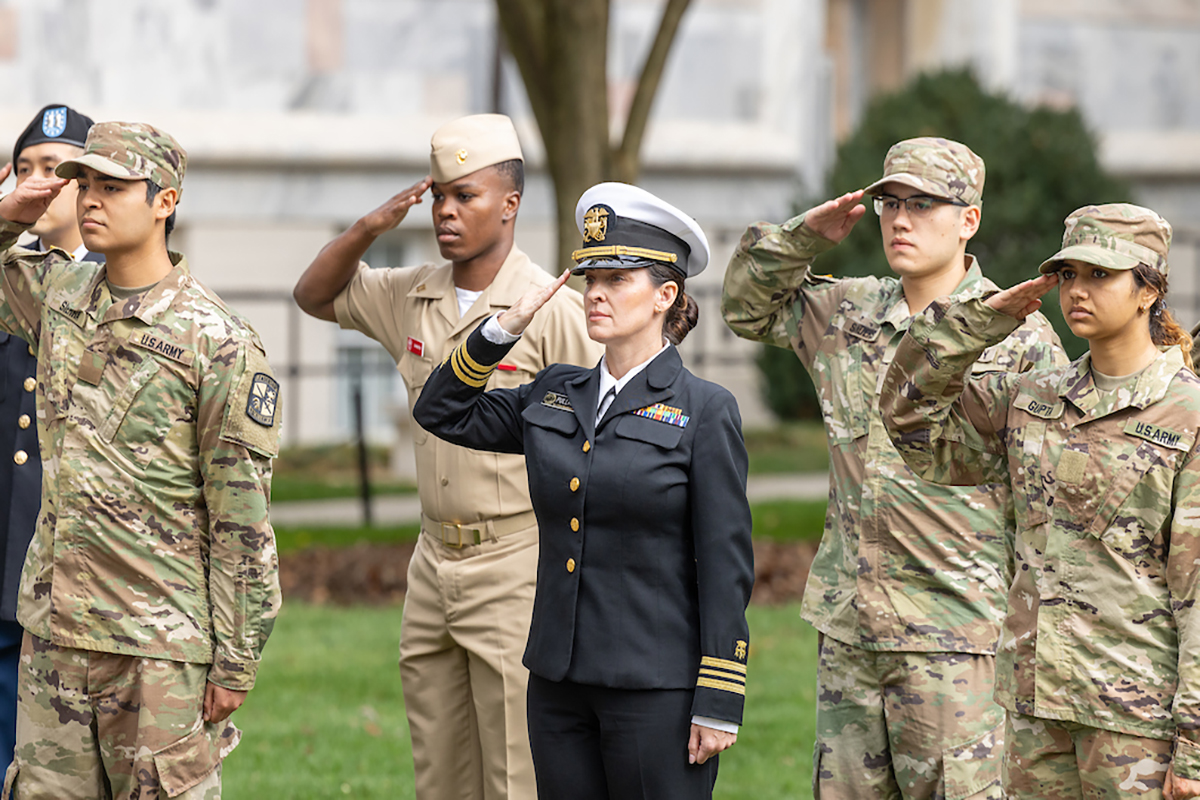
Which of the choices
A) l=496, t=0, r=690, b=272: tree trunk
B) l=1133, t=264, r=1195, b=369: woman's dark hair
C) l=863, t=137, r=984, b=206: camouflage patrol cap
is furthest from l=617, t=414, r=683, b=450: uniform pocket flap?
l=496, t=0, r=690, b=272: tree trunk

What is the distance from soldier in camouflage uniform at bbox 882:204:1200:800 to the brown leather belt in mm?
1484

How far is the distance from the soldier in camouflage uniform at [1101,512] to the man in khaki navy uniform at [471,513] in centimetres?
149

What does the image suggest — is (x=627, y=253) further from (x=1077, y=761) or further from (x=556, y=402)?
(x=1077, y=761)

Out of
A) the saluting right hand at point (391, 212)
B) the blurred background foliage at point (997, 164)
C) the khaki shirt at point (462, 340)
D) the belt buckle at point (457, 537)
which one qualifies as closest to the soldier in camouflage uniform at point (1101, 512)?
the khaki shirt at point (462, 340)

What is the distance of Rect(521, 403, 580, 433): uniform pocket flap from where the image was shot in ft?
13.0

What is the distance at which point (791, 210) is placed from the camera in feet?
52.5

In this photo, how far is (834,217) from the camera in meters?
4.60

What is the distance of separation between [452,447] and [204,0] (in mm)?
12265

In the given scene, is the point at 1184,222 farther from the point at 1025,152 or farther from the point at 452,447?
the point at 452,447

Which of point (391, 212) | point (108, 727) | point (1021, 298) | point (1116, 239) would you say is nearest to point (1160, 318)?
point (1116, 239)

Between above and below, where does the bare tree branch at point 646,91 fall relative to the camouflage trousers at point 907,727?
above

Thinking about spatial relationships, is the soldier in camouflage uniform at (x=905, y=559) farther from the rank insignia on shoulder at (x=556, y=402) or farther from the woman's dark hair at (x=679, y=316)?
the rank insignia on shoulder at (x=556, y=402)

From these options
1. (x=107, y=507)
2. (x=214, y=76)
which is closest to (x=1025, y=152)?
(x=214, y=76)

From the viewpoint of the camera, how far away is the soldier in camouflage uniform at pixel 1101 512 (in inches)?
140
